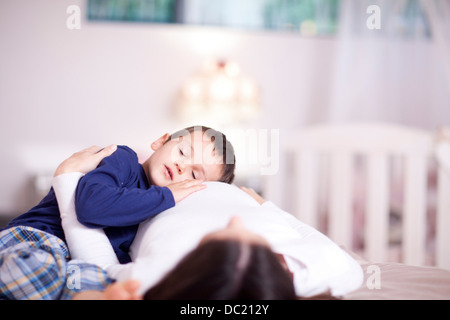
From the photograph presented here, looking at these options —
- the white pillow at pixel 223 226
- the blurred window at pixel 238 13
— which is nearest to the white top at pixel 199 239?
the white pillow at pixel 223 226

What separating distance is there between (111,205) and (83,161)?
106mm

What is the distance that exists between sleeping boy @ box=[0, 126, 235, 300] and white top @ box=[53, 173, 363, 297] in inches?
0.9

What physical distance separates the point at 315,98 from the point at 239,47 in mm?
501

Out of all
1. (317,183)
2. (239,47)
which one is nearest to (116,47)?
(239,47)

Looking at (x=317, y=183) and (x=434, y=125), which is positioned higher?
(x=434, y=125)

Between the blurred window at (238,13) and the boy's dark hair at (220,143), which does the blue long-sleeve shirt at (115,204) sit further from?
the blurred window at (238,13)

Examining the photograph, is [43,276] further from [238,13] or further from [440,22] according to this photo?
[238,13]

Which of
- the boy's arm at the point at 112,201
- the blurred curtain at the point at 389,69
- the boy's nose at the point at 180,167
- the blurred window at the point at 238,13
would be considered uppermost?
the blurred window at the point at 238,13

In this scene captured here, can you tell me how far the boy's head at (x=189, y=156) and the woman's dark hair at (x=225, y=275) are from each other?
220 mm

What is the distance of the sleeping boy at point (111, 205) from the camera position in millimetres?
528

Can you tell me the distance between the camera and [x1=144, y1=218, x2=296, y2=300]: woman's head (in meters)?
0.44

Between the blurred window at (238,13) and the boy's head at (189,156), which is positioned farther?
the blurred window at (238,13)
